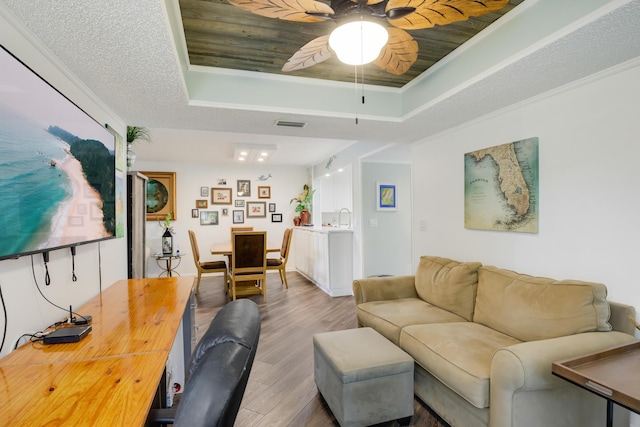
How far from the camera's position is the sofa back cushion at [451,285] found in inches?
100

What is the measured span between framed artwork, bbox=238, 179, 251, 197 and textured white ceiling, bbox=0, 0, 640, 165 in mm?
3902

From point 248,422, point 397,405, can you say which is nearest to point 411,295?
point 397,405

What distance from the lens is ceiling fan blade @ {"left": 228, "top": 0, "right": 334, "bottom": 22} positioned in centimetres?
127

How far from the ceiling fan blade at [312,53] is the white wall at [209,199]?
17.5 ft

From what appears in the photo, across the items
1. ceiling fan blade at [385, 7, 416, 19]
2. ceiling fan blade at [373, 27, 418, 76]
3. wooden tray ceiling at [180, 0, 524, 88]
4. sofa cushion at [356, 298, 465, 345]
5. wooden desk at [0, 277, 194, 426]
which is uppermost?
wooden tray ceiling at [180, 0, 524, 88]

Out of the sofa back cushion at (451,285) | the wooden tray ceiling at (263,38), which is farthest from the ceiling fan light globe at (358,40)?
the sofa back cushion at (451,285)

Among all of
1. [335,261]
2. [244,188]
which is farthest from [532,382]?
[244,188]

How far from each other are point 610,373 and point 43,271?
8.13 ft

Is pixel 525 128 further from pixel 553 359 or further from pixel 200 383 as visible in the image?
pixel 200 383

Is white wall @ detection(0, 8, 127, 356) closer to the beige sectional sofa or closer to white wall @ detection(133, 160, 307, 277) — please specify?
the beige sectional sofa

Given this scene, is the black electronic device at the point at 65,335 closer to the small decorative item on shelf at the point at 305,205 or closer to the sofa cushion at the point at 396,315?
the sofa cushion at the point at 396,315

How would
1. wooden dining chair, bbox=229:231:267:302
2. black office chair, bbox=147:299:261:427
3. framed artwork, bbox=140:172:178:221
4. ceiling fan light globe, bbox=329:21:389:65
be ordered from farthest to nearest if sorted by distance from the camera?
framed artwork, bbox=140:172:178:221
wooden dining chair, bbox=229:231:267:302
ceiling fan light globe, bbox=329:21:389:65
black office chair, bbox=147:299:261:427

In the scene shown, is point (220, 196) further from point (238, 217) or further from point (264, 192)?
point (264, 192)

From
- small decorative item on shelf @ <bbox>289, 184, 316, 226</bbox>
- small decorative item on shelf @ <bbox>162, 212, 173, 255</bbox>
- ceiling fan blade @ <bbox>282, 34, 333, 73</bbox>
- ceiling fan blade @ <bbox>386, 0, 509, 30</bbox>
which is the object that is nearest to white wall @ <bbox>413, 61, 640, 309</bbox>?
ceiling fan blade @ <bbox>386, 0, 509, 30</bbox>
